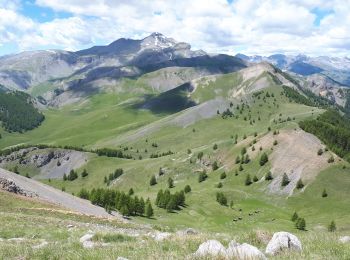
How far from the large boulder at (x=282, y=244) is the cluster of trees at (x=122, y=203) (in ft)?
262

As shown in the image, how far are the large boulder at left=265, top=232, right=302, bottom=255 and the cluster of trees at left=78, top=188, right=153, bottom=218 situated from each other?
262ft

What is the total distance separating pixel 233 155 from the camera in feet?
641

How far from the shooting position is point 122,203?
343 feet

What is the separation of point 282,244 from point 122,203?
294 ft

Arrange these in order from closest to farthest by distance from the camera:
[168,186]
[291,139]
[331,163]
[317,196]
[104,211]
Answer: [104,211]
[317,196]
[331,163]
[291,139]
[168,186]

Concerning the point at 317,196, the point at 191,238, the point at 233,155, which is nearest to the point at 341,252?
the point at 191,238

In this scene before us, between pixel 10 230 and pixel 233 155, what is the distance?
547 ft

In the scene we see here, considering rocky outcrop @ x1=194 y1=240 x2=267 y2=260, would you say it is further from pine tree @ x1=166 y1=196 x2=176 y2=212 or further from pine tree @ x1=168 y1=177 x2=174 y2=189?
pine tree @ x1=168 y1=177 x2=174 y2=189

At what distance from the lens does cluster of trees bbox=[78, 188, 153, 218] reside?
101688 millimetres


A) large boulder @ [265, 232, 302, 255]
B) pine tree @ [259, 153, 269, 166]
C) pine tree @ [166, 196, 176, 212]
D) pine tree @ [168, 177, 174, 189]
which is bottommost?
pine tree @ [168, 177, 174, 189]

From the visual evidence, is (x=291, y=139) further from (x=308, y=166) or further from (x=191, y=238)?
(x=191, y=238)

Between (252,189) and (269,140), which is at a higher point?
(269,140)

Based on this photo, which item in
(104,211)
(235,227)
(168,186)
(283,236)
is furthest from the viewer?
(168,186)

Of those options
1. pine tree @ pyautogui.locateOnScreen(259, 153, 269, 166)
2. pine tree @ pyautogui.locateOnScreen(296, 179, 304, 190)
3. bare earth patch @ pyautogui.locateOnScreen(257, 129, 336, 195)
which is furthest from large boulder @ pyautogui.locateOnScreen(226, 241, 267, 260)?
pine tree @ pyautogui.locateOnScreen(259, 153, 269, 166)
